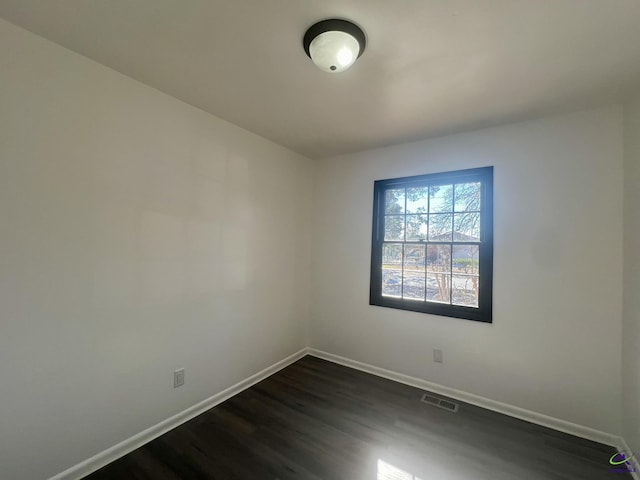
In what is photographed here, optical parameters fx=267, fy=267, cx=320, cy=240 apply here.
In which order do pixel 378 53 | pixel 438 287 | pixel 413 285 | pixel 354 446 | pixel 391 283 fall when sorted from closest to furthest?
pixel 378 53, pixel 354 446, pixel 438 287, pixel 413 285, pixel 391 283

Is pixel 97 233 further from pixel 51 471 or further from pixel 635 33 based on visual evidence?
pixel 635 33

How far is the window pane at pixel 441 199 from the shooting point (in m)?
2.67

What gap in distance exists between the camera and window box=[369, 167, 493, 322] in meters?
2.47

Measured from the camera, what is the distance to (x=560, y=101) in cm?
198

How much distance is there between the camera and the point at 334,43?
1383 millimetres

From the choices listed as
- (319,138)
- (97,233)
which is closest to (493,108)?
(319,138)

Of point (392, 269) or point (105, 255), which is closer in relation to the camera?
point (105, 255)

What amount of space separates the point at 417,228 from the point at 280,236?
153cm

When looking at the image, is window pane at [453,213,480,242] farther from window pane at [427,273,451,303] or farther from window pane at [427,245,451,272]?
window pane at [427,273,451,303]

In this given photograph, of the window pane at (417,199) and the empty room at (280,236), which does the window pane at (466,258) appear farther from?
the window pane at (417,199)

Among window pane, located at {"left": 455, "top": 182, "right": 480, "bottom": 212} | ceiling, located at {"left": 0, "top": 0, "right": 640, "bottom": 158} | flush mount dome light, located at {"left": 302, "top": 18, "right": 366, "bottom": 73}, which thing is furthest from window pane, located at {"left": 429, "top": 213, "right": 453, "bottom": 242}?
flush mount dome light, located at {"left": 302, "top": 18, "right": 366, "bottom": 73}

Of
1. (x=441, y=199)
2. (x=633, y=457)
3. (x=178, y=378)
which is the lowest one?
(x=633, y=457)

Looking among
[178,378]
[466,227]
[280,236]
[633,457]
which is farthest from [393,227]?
[178,378]

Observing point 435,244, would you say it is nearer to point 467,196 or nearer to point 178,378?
point 467,196
